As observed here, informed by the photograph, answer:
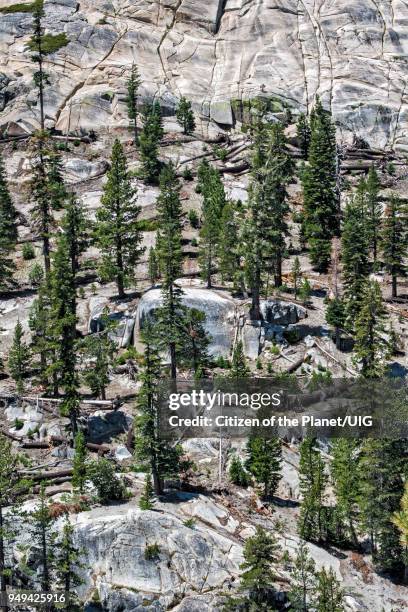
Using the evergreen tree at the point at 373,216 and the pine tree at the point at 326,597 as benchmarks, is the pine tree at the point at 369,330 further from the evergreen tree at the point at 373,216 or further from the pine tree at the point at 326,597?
the pine tree at the point at 326,597

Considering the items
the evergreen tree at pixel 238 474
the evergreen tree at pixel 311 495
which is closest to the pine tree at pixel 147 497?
the evergreen tree at pixel 238 474

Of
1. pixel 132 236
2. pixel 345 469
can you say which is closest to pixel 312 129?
pixel 132 236

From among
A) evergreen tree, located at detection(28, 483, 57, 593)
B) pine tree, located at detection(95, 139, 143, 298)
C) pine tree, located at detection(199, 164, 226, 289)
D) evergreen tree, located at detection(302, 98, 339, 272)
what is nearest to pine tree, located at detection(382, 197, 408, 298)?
evergreen tree, located at detection(302, 98, 339, 272)

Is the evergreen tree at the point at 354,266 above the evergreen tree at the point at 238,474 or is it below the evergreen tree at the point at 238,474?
above

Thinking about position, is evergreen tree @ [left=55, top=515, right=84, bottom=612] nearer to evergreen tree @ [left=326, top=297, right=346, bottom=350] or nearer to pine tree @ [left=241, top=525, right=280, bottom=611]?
pine tree @ [left=241, top=525, right=280, bottom=611]

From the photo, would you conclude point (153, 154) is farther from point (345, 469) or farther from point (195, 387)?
Result: point (345, 469)

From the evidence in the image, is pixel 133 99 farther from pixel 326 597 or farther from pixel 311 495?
pixel 326 597
